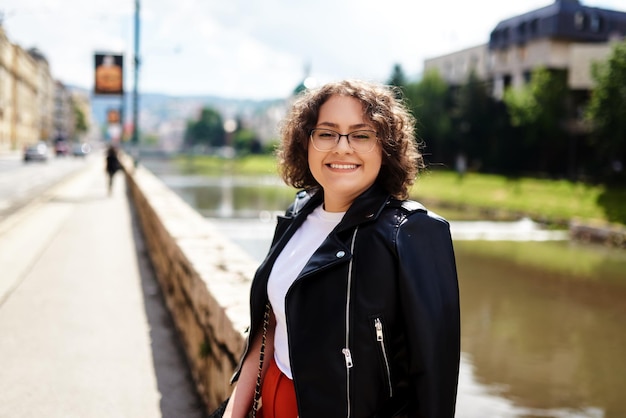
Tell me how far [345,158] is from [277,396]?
719 millimetres

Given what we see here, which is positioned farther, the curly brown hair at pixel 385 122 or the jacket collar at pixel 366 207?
the curly brown hair at pixel 385 122

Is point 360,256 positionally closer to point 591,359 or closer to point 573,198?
point 591,359

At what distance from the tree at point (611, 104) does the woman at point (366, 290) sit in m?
34.2

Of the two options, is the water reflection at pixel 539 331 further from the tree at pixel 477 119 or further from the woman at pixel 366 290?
the tree at pixel 477 119

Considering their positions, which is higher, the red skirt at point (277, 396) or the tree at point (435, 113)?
the tree at point (435, 113)

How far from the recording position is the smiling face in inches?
78.8

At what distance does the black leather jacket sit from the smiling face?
8.4 inches


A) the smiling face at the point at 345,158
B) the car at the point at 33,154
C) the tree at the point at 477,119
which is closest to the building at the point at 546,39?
the tree at the point at 477,119

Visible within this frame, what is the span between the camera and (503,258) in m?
16.4

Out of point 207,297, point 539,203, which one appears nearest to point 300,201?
point 207,297

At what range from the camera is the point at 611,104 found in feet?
110

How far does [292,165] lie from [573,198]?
29924mm

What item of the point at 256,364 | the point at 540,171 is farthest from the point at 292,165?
the point at 540,171

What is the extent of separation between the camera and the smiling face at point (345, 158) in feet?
6.57
